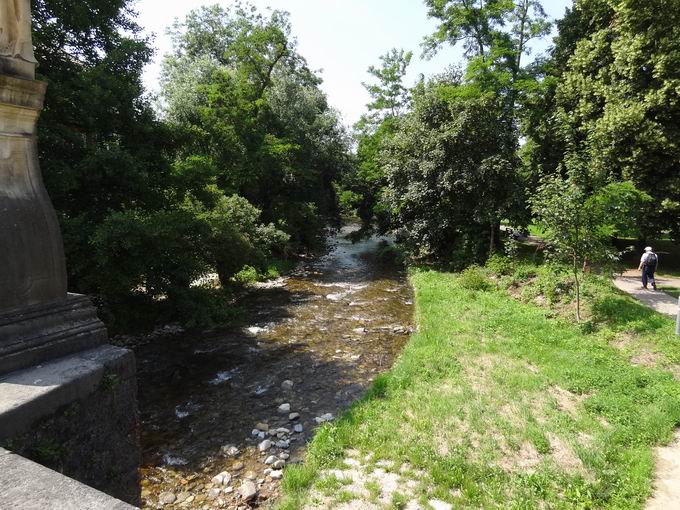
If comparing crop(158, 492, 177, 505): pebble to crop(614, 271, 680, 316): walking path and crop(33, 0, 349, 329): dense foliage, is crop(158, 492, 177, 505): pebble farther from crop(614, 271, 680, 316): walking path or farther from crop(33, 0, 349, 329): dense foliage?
crop(614, 271, 680, 316): walking path

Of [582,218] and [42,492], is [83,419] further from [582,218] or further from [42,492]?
[582,218]

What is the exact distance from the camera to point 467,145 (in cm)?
1844

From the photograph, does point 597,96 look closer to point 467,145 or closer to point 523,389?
point 467,145

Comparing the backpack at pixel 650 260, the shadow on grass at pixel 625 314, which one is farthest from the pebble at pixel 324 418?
the backpack at pixel 650 260

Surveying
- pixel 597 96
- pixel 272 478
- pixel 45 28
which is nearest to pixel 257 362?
pixel 272 478

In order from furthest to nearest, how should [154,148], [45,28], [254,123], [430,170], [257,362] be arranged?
1. [254,123]
2. [430,170]
3. [154,148]
4. [45,28]
5. [257,362]

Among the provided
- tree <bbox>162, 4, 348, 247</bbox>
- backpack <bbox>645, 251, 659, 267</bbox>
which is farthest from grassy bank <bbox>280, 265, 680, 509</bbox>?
tree <bbox>162, 4, 348, 247</bbox>

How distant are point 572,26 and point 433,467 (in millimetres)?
23687

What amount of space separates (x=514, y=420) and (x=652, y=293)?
9.47 meters

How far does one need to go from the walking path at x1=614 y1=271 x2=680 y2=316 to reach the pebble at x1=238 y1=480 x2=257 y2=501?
11439 mm

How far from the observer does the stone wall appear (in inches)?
108

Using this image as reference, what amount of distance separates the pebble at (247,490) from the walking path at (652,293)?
11.4 metres

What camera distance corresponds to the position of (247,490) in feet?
18.0

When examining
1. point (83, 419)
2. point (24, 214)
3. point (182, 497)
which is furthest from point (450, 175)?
point (83, 419)
